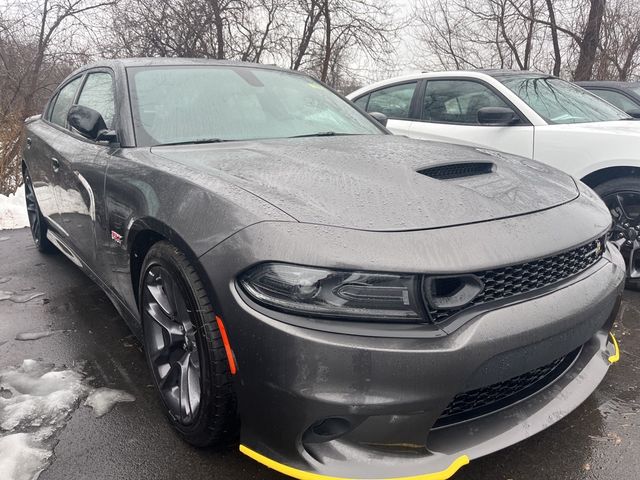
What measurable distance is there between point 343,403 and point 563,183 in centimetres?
145

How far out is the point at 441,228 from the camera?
1.57m

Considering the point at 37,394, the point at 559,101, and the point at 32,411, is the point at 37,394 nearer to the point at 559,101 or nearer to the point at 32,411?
the point at 32,411

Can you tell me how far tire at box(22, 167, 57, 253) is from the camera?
4363mm

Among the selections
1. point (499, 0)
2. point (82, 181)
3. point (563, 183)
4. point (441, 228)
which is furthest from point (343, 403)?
A: point (499, 0)

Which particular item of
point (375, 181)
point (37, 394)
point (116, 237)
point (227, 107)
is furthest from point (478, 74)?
→ point (37, 394)

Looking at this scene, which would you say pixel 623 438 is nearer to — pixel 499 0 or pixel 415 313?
pixel 415 313

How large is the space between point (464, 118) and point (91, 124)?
331cm

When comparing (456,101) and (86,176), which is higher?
(456,101)

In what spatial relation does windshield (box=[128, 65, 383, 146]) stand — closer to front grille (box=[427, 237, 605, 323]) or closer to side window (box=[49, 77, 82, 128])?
side window (box=[49, 77, 82, 128])

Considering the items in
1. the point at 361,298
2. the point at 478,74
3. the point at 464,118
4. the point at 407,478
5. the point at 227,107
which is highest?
the point at 478,74

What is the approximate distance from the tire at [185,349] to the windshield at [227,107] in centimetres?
78

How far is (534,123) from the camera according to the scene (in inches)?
164

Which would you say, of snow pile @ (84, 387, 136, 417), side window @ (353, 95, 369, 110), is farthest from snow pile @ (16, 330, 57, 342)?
side window @ (353, 95, 369, 110)

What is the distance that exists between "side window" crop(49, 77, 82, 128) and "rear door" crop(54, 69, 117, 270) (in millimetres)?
261
